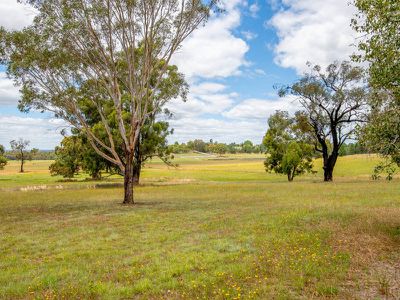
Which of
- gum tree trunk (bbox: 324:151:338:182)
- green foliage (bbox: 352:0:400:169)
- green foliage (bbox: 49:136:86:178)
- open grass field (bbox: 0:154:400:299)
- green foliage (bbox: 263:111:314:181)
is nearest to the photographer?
open grass field (bbox: 0:154:400:299)

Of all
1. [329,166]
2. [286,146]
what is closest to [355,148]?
[329,166]

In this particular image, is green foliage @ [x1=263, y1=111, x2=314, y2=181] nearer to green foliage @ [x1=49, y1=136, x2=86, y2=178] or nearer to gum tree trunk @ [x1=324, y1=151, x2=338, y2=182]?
gum tree trunk @ [x1=324, y1=151, x2=338, y2=182]

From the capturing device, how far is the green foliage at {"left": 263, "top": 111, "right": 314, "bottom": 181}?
58.7 meters

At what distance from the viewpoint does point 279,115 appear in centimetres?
5819

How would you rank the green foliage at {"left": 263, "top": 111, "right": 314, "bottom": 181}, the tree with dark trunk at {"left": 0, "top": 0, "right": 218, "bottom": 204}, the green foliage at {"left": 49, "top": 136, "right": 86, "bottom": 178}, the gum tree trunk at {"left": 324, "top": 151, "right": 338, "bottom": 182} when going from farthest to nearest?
the green foliage at {"left": 49, "top": 136, "right": 86, "bottom": 178} → the green foliage at {"left": 263, "top": 111, "right": 314, "bottom": 181} → the gum tree trunk at {"left": 324, "top": 151, "right": 338, "bottom": 182} → the tree with dark trunk at {"left": 0, "top": 0, "right": 218, "bottom": 204}

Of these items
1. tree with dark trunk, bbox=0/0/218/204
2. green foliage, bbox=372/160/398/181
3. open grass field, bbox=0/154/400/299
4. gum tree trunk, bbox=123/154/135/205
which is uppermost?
tree with dark trunk, bbox=0/0/218/204

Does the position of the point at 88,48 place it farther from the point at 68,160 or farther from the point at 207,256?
the point at 68,160

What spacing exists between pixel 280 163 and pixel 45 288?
59.0 m

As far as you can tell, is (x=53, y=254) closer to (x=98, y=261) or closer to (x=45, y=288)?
(x=98, y=261)

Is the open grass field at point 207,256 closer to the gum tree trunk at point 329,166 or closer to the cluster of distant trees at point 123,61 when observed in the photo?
the cluster of distant trees at point 123,61

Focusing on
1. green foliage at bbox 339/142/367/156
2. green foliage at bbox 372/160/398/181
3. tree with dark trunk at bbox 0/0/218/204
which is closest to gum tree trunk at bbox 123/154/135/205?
tree with dark trunk at bbox 0/0/218/204

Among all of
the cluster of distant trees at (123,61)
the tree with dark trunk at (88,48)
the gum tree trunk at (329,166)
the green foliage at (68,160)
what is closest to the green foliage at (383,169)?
the cluster of distant trees at (123,61)

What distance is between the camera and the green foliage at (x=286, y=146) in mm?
58681

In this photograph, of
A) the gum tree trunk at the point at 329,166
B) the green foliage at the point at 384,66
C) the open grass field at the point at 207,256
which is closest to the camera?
the open grass field at the point at 207,256
